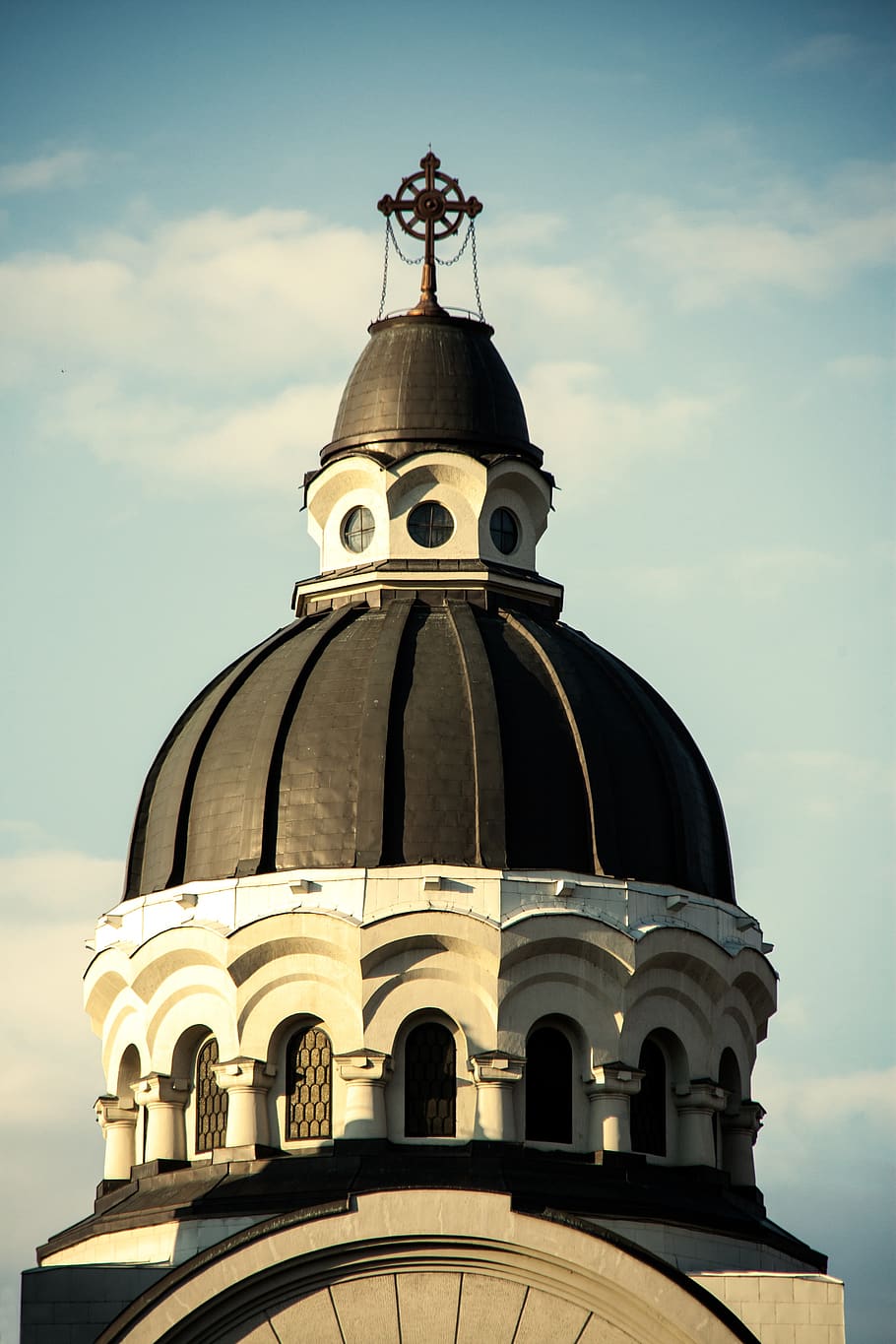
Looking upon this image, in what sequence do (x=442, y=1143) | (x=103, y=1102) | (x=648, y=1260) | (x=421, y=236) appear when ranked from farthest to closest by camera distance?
(x=421, y=236) < (x=103, y=1102) < (x=442, y=1143) < (x=648, y=1260)

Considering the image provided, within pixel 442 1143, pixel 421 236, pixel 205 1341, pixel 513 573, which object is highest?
pixel 421 236

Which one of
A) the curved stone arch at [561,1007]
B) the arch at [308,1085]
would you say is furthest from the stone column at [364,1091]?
the curved stone arch at [561,1007]

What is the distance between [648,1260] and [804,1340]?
3.47 m

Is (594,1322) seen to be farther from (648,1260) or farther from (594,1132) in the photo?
(594,1132)

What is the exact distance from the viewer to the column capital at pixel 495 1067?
49125 millimetres

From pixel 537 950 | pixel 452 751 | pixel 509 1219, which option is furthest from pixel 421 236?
pixel 509 1219

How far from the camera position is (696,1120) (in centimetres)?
5147

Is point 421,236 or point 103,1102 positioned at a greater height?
point 421,236

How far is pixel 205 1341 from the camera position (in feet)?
142

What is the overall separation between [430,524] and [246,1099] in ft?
39.5

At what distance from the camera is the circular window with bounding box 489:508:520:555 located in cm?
5634

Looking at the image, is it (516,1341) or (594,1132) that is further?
(594,1132)

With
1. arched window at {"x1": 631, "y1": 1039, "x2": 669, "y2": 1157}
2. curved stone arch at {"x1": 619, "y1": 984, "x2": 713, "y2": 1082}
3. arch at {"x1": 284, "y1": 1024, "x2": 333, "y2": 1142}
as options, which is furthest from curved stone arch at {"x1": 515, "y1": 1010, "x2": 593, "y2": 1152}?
arch at {"x1": 284, "y1": 1024, "x2": 333, "y2": 1142}

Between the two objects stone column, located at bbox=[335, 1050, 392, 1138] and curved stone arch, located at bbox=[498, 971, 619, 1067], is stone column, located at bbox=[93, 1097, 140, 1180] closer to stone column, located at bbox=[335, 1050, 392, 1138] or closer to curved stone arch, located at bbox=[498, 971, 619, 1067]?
stone column, located at bbox=[335, 1050, 392, 1138]
